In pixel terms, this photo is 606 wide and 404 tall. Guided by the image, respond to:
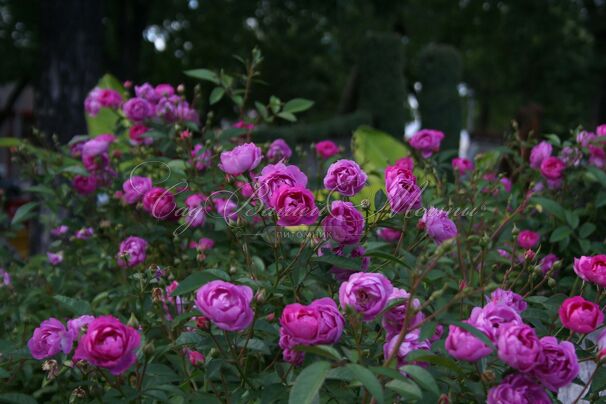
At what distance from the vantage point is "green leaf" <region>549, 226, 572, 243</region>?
241 centimetres

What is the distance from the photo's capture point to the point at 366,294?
4.01ft

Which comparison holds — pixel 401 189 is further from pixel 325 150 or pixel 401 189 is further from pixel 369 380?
pixel 325 150

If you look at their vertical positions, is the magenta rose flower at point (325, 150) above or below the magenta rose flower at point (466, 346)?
above

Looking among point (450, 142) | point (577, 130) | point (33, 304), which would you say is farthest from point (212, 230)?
point (450, 142)

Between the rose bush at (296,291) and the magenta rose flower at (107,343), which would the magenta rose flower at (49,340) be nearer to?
the rose bush at (296,291)

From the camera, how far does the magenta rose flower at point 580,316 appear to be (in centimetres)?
135

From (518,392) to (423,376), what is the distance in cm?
18

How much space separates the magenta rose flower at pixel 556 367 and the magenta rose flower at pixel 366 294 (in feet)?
0.98

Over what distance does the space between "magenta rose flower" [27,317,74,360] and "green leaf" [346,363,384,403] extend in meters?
0.69

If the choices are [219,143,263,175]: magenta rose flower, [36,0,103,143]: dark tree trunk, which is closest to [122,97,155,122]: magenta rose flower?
[219,143,263,175]: magenta rose flower

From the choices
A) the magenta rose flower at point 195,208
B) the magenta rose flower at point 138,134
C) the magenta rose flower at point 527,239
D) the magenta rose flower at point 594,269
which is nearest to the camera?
the magenta rose flower at point 594,269

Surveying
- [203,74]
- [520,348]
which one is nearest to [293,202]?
[520,348]

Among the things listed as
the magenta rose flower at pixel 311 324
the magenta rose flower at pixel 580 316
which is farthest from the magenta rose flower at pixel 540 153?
the magenta rose flower at pixel 311 324

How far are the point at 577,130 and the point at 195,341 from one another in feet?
6.50
